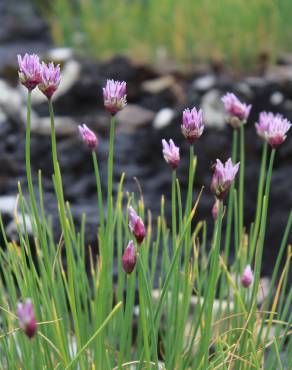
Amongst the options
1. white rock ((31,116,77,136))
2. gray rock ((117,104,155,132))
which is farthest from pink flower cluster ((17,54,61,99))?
gray rock ((117,104,155,132))

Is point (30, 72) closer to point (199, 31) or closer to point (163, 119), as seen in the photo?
point (163, 119)

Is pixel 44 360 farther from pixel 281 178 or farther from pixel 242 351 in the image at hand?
pixel 281 178

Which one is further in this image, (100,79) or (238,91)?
(100,79)

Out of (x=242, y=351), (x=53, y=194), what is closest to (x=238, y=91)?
(x=53, y=194)

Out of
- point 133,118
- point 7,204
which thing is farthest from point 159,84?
point 7,204

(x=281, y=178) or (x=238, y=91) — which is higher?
(x=238, y=91)

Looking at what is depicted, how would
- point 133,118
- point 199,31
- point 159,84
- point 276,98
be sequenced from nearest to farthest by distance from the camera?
point 276,98
point 133,118
point 159,84
point 199,31

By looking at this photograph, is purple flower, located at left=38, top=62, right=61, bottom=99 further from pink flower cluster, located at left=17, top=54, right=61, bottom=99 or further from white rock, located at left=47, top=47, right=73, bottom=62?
white rock, located at left=47, top=47, right=73, bottom=62
